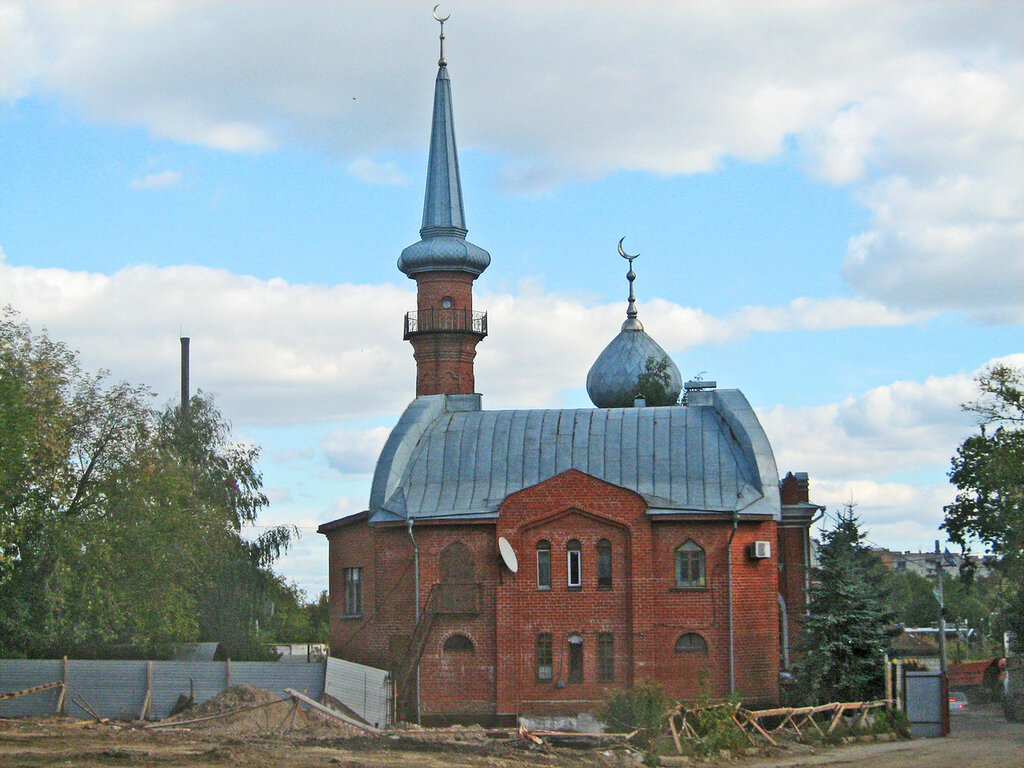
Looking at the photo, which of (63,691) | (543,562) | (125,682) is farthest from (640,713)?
(63,691)

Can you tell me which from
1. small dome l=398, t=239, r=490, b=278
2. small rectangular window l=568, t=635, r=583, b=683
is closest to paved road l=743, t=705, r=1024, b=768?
small rectangular window l=568, t=635, r=583, b=683

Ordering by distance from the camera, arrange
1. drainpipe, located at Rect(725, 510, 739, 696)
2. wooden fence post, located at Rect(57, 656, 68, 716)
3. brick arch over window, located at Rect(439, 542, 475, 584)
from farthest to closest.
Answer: brick arch over window, located at Rect(439, 542, 475, 584) < drainpipe, located at Rect(725, 510, 739, 696) < wooden fence post, located at Rect(57, 656, 68, 716)

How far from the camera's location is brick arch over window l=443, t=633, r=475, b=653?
36.9 m

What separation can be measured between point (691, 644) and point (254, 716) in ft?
36.5

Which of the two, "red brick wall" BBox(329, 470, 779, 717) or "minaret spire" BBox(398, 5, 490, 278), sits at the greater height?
"minaret spire" BBox(398, 5, 490, 278)

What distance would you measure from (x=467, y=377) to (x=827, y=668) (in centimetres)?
1722

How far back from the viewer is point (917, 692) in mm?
33656

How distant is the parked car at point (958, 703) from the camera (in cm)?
4429

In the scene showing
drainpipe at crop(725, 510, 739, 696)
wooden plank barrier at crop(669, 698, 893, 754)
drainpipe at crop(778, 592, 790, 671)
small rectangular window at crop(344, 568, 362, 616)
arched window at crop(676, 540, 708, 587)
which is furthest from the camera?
small rectangular window at crop(344, 568, 362, 616)

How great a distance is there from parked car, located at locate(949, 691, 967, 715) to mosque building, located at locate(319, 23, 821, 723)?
Result: 867 cm

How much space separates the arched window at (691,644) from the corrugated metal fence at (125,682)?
8.88 m

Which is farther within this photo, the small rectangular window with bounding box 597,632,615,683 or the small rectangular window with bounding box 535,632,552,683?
the small rectangular window with bounding box 535,632,552,683

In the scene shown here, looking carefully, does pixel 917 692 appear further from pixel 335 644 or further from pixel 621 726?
pixel 335 644

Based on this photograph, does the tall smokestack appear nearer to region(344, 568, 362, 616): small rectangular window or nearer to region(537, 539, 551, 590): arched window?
region(344, 568, 362, 616): small rectangular window
